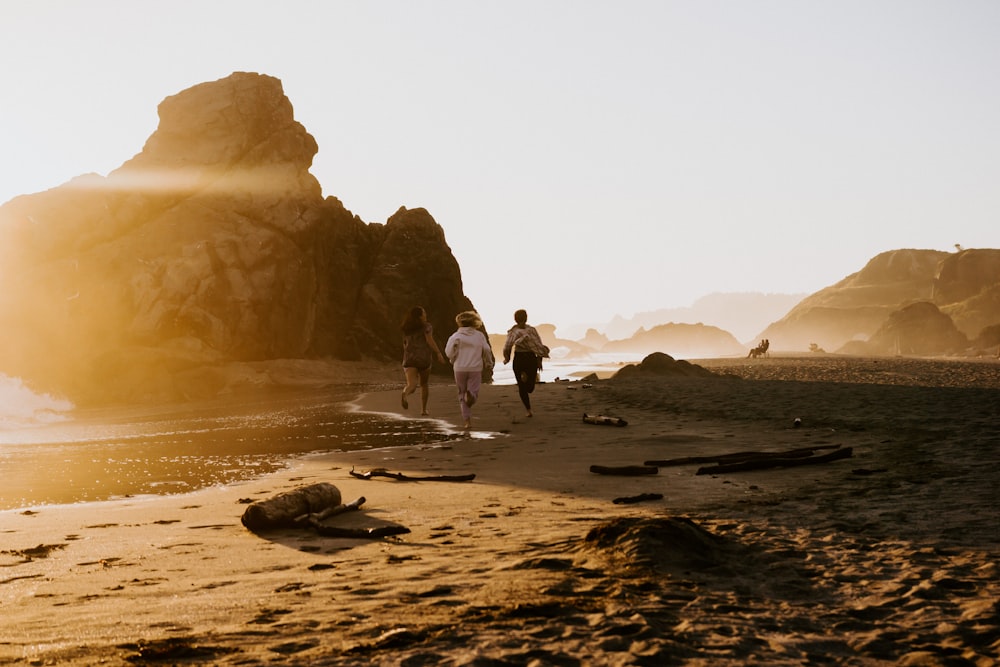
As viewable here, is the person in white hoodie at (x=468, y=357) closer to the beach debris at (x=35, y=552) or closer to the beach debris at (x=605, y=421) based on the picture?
the beach debris at (x=605, y=421)

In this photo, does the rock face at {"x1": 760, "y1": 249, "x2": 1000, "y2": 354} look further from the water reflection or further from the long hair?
the water reflection

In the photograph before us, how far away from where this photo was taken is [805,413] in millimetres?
14070

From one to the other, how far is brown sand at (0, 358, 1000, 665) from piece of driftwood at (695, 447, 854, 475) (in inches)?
7.2

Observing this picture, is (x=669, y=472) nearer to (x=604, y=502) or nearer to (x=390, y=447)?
(x=604, y=502)

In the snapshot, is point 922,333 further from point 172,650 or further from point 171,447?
point 172,650

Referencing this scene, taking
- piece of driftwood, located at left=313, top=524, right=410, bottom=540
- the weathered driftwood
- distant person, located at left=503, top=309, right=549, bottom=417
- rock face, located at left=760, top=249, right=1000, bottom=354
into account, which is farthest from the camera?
rock face, located at left=760, top=249, right=1000, bottom=354

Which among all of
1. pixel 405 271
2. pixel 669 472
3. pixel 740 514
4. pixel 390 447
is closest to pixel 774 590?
pixel 740 514

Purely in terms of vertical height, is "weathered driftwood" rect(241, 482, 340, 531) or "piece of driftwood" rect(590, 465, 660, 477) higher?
"weathered driftwood" rect(241, 482, 340, 531)

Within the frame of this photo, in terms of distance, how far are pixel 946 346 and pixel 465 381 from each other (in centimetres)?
9719

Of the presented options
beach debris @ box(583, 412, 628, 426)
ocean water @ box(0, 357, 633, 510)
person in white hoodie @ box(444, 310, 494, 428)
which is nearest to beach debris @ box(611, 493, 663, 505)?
ocean water @ box(0, 357, 633, 510)

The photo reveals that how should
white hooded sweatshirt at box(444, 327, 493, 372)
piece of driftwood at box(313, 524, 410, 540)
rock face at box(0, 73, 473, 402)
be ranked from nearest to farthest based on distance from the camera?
1. piece of driftwood at box(313, 524, 410, 540)
2. white hooded sweatshirt at box(444, 327, 493, 372)
3. rock face at box(0, 73, 473, 402)

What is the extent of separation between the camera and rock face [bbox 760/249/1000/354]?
114m

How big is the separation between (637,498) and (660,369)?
23.7 m

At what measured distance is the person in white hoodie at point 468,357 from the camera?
13844mm
